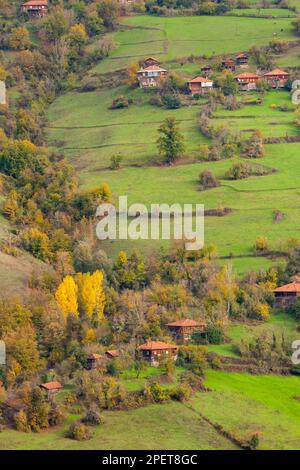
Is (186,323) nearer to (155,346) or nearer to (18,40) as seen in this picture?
(155,346)

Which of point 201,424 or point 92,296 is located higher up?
point 92,296

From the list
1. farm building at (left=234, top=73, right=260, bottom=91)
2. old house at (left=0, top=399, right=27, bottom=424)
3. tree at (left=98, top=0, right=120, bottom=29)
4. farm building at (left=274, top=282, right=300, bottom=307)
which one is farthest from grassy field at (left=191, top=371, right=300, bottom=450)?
tree at (left=98, top=0, right=120, bottom=29)

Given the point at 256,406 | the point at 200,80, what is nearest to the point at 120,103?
the point at 200,80

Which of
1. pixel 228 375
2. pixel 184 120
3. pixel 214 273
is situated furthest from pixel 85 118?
pixel 228 375

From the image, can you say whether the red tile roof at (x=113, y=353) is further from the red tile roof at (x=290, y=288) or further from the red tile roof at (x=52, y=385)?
the red tile roof at (x=290, y=288)

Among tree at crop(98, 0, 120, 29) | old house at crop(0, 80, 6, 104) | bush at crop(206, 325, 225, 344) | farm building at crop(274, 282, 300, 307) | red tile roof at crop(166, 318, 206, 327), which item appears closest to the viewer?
bush at crop(206, 325, 225, 344)

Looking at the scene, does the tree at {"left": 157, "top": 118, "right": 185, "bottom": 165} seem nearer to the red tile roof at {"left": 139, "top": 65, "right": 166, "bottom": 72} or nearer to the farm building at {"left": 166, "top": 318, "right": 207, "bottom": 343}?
the red tile roof at {"left": 139, "top": 65, "right": 166, "bottom": 72}

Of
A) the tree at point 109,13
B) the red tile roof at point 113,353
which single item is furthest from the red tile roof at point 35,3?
the red tile roof at point 113,353
